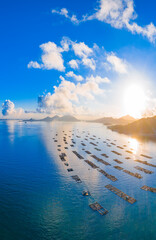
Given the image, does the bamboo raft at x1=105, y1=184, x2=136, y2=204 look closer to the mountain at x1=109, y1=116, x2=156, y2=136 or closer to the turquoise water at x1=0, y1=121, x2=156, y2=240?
the turquoise water at x1=0, y1=121, x2=156, y2=240

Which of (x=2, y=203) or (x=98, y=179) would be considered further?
(x=98, y=179)

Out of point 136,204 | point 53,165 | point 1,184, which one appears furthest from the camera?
point 53,165

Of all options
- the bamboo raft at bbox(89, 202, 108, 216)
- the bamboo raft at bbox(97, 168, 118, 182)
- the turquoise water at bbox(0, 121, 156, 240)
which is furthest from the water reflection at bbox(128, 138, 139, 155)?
the bamboo raft at bbox(89, 202, 108, 216)

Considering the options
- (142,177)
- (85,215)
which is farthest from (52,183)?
(142,177)

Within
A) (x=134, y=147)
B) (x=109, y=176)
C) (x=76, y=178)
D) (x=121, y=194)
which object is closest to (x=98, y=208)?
(x=121, y=194)

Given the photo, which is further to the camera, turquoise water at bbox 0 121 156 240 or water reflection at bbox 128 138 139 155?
water reflection at bbox 128 138 139 155

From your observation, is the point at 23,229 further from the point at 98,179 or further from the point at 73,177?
the point at 98,179

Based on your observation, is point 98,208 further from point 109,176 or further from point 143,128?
point 143,128

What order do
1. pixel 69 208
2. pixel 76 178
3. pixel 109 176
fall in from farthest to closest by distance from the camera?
pixel 109 176 → pixel 76 178 → pixel 69 208

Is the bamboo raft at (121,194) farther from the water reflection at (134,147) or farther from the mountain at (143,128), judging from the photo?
the mountain at (143,128)
